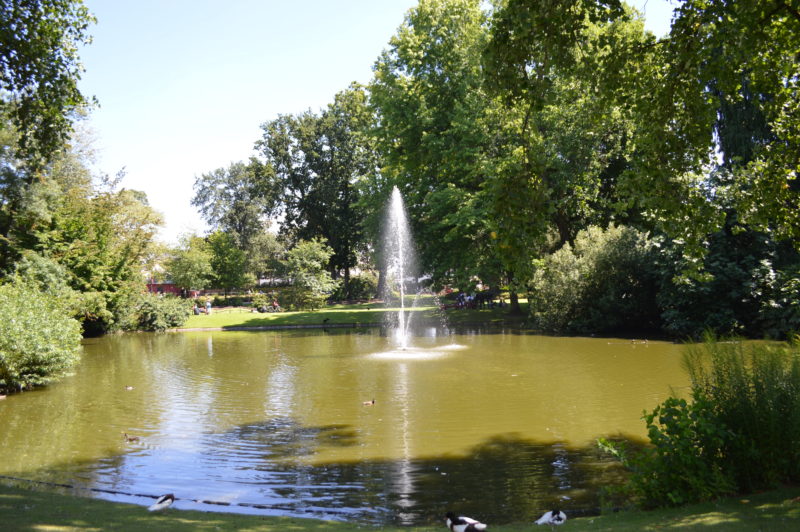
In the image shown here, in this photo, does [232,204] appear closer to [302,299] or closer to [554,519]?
[302,299]

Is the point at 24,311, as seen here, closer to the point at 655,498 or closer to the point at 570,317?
the point at 655,498

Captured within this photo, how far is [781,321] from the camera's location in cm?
2148

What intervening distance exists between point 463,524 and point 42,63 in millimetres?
11429

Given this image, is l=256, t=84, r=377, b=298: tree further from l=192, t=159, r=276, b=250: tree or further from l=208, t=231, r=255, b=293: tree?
l=192, t=159, r=276, b=250: tree

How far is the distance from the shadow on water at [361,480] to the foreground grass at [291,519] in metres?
0.68

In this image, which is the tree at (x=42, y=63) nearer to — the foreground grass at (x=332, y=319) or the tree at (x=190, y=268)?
the foreground grass at (x=332, y=319)

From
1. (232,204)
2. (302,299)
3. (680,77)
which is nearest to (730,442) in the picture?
(680,77)

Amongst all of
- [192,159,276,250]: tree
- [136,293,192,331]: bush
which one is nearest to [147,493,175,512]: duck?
[136,293,192,331]: bush

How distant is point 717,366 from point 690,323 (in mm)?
18933

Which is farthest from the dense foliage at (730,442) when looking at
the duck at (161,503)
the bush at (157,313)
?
the bush at (157,313)

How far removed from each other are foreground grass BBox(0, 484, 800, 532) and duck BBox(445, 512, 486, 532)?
0.80ft

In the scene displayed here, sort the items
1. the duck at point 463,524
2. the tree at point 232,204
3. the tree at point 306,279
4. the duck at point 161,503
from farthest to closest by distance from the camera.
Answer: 1. the tree at point 232,204
2. the tree at point 306,279
3. the duck at point 161,503
4. the duck at point 463,524

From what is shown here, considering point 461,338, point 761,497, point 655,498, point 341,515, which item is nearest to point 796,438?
point 761,497

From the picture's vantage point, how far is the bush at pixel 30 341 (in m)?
15.1
